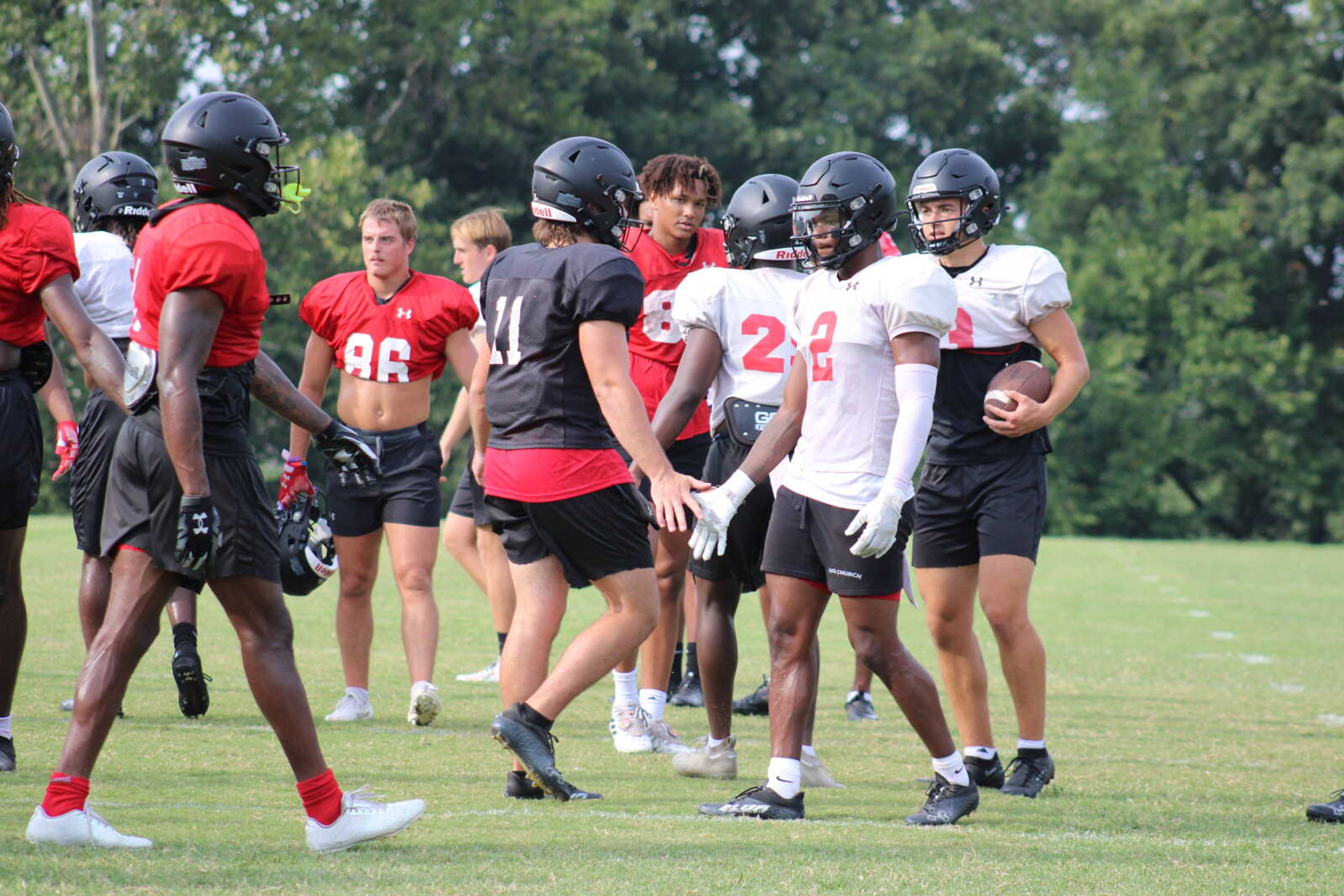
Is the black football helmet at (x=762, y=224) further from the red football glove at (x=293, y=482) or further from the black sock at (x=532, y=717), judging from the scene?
the black sock at (x=532, y=717)

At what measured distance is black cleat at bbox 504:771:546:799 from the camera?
206 inches

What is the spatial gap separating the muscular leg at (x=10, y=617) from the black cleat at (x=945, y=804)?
322cm

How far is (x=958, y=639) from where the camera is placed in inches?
234

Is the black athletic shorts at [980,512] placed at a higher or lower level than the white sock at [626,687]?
higher

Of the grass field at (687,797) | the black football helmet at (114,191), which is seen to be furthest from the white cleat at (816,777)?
the black football helmet at (114,191)

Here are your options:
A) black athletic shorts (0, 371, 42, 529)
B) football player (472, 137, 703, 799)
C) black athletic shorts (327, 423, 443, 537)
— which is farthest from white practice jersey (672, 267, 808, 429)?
black athletic shorts (0, 371, 42, 529)

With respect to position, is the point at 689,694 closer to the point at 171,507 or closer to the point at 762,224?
the point at 762,224

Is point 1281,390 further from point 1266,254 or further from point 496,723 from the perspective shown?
point 496,723

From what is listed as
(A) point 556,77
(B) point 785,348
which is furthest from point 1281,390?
(B) point 785,348

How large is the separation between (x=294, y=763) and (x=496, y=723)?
90 centimetres

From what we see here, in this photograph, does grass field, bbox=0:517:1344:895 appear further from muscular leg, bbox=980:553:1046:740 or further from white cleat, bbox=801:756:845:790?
muscular leg, bbox=980:553:1046:740

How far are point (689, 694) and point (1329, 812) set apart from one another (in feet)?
12.0

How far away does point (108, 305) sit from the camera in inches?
263

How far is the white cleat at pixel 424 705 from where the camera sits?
22.2 ft
